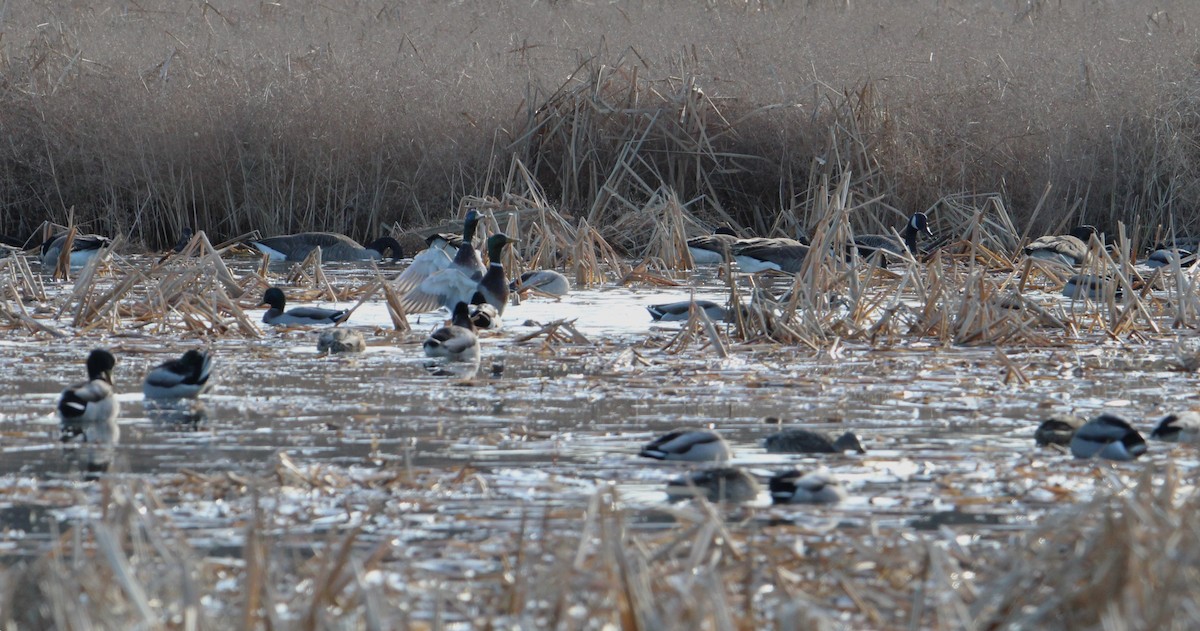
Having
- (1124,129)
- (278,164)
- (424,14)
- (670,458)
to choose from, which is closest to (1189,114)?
(1124,129)

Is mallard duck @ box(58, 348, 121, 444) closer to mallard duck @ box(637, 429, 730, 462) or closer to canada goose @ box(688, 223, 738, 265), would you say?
mallard duck @ box(637, 429, 730, 462)

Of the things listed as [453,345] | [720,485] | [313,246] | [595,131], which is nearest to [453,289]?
[453,345]

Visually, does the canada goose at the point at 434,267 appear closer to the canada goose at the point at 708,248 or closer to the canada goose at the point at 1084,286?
the canada goose at the point at 708,248

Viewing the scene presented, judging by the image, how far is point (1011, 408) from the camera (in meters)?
6.73

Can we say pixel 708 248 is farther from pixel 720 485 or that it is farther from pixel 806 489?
pixel 806 489

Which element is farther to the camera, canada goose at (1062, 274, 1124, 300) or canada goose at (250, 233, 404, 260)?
canada goose at (250, 233, 404, 260)

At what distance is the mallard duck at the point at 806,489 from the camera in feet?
15.8

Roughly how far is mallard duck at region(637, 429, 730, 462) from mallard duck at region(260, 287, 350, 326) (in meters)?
4.96

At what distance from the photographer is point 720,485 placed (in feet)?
16.4

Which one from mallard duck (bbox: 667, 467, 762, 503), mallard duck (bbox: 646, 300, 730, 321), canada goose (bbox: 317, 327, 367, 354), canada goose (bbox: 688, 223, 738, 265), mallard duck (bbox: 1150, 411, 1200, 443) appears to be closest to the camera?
mallard duck (bbox: 667, 467, 762, 503)

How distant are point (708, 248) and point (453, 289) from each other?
4201mm

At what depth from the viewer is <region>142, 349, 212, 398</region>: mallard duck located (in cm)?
691

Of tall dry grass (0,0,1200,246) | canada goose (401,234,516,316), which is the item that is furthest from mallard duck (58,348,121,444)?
tall dry grass (0,0,1200,246)

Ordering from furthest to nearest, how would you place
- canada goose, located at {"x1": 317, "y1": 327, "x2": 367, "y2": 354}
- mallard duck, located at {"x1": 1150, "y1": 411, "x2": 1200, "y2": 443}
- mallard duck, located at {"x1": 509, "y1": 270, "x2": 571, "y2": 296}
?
mallard duck, located at {"x1": 509, "y1": 270, "x2": 571, "y2": 296}, canada goose, located at {"x1": 317, "y1": 327, "x2": 367, "y2": 354}, mallard duck, located at {"x1": 1150, "y1": 411, "x2": 1200, "y2": 443}
